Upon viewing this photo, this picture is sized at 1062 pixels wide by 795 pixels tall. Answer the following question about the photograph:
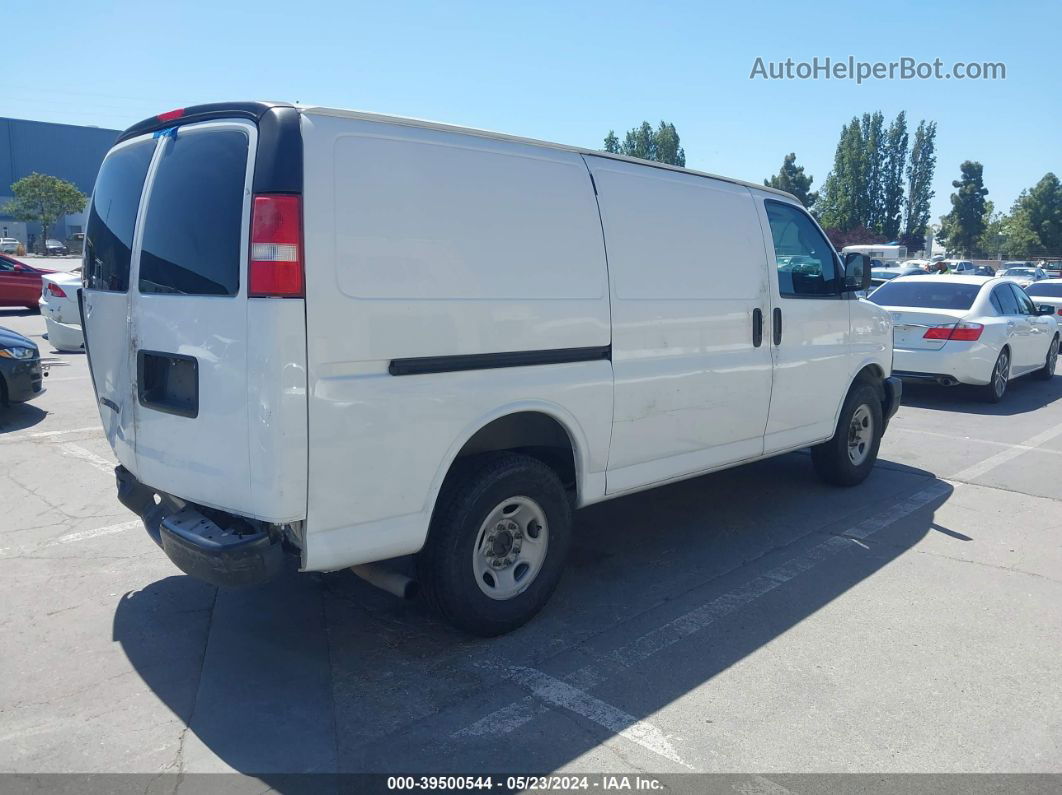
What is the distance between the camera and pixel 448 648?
4.08m

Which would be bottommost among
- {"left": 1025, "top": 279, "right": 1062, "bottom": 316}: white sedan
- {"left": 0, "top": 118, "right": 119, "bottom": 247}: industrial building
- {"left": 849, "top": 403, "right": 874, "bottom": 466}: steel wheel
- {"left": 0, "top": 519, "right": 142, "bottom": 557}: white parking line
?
{"left": 0, "top": 519, "right": 142, "bottom": 557}: white parking line

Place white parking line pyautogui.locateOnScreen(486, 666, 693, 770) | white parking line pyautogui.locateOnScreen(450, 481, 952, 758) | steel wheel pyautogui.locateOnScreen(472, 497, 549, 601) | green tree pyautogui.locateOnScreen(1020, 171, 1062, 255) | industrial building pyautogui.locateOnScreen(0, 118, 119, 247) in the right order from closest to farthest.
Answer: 1. white parking line pyautogui.locateOnScreen(486, 666, 693, 770)
2. white parking line pyautogui.locateOnScreen(450, 481, 952, 758)
3. steel wheel pyautogui.locateOnScreen(472, 497, 549, 601)
4. green tree pyautogui.locateOnScreen(1020, 171, 1062, 255)
5. industrial building pyautogui.locateOnScreen(0, 118, 119, 247)

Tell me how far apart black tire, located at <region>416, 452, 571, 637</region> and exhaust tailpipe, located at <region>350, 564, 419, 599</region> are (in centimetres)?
8

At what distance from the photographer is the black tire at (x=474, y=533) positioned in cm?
383

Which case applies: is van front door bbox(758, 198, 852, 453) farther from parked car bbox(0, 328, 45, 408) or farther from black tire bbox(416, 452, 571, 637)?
parked car bbox(0, 328, 45, 408)

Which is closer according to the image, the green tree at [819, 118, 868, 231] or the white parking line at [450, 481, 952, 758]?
the white parking line at [450, 481, 952, 758]

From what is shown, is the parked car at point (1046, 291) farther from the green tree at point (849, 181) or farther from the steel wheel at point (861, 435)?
the green tree at point (849, 181)

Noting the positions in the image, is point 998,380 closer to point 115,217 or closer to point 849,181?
point 115,217

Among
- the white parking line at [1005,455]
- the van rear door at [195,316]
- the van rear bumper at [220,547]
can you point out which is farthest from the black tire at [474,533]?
the white parking line at [1005,455]

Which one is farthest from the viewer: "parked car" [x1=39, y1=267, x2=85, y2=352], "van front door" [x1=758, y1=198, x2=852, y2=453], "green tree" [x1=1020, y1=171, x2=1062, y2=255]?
"green tree" [x1=1020, y1=171, x2=1062, y2=255]

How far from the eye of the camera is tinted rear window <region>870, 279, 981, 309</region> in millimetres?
11344

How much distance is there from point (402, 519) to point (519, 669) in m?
0.90

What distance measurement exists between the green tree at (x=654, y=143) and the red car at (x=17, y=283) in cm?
5765

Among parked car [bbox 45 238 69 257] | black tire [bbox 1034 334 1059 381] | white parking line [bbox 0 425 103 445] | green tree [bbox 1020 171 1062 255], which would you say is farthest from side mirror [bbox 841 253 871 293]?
green tree [bbox 1020 171 1062 255]
